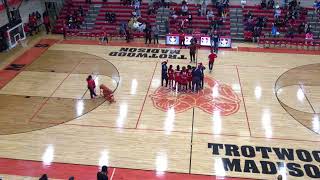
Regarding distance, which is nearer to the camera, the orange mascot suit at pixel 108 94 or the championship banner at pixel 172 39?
the orange mascot suit at pixel 108 94

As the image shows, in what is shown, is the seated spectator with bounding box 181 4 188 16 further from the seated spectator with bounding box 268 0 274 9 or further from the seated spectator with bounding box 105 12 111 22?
the seated spectator with bounding box 268 0 274 9

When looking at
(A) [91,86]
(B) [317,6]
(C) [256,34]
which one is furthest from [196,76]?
(B) [317,6]

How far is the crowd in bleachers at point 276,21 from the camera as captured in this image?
24.9m

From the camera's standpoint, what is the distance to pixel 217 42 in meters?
23.1

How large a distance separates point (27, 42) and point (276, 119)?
17.2m

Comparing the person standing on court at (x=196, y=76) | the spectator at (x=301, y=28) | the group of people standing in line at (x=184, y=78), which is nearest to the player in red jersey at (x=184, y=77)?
A: the group of people standing in line at (x=184, y=78)

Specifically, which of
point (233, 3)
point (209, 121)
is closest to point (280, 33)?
point (233, 3)

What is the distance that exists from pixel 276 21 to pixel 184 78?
11.2m

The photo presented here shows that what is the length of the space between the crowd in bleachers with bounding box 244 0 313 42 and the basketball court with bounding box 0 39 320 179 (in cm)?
276

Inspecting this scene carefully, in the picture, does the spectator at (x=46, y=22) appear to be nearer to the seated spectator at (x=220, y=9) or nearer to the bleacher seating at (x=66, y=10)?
the bleacher seating at (x=66, y=10)

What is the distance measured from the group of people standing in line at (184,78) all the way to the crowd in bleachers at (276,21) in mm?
8982

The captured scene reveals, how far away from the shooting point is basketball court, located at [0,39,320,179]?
12781mm

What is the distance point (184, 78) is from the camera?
1755cm

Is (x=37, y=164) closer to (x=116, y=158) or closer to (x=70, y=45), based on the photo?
(x=116, y=158)
